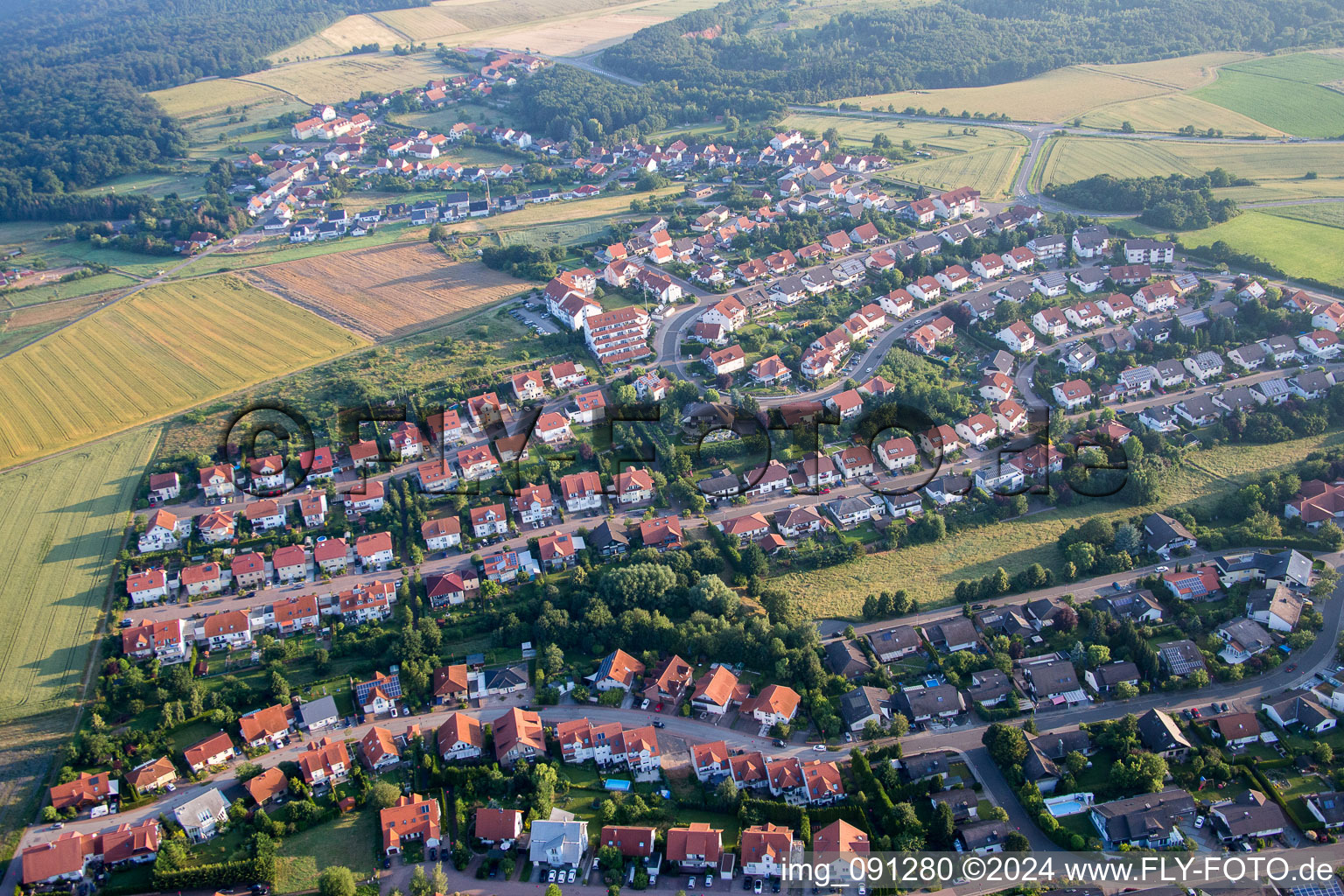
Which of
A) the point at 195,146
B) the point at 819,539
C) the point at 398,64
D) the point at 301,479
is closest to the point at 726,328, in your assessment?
the point at 819,539

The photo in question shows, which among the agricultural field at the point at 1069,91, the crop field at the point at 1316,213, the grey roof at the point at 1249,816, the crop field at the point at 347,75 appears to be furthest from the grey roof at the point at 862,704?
the crop field at the point at 347,75

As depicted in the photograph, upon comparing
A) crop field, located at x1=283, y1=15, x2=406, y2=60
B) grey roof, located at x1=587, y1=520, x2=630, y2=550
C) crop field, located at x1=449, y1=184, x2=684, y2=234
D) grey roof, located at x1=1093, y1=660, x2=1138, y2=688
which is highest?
crop field, located at x1=283, y1=15, x2=406, y2=60

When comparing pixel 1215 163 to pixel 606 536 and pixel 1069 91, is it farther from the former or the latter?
pixel 606 536

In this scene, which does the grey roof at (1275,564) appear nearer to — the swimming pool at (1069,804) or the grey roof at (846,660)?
the swimming pool at (1069,804)

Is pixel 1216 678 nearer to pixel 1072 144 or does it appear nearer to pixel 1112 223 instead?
pixel 1112 223

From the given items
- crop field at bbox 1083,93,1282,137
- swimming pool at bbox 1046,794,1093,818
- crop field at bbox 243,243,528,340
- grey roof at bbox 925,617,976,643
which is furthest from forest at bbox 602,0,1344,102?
swimming pool at bbox 1046,794,1093,818

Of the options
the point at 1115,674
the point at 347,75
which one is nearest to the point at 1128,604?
the point at 1115,674

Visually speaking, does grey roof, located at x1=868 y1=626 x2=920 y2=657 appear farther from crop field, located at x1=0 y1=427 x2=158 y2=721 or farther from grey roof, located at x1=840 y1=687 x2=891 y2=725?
crop field, located at x1=0 y1=427 x2=158 y2=721
